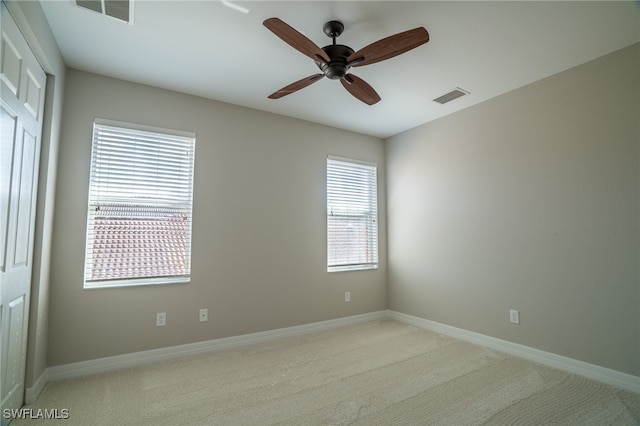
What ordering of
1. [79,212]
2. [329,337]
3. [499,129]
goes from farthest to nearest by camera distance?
[329,337]
[499,129]
[79,212]

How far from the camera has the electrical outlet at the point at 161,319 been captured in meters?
2.90

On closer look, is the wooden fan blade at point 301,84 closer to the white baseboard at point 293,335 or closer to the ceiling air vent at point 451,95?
the ceiling air vent at point 451,95

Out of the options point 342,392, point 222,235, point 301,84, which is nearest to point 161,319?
point 222,235

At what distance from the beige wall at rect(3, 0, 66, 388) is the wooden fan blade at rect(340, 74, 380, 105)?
2.00 meters

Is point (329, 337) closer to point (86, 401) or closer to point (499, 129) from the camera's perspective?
point (86, 401)

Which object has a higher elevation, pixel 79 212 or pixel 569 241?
pixel 79 212

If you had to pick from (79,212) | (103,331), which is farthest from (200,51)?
(103,331)

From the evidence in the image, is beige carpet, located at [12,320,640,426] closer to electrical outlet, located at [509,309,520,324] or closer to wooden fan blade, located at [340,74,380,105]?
electrical outlet, located at [509,309,520,324]

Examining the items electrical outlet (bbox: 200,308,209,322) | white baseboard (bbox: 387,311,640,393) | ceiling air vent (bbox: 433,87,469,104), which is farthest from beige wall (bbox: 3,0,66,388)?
white baseboard (bbox: 387,311,640,393)

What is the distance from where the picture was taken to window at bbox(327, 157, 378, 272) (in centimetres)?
410

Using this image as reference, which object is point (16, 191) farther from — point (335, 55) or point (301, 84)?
point (335, 55)

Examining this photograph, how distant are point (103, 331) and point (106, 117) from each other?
190 centimetres

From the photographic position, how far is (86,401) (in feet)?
7.10

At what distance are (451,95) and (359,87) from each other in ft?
4.56
